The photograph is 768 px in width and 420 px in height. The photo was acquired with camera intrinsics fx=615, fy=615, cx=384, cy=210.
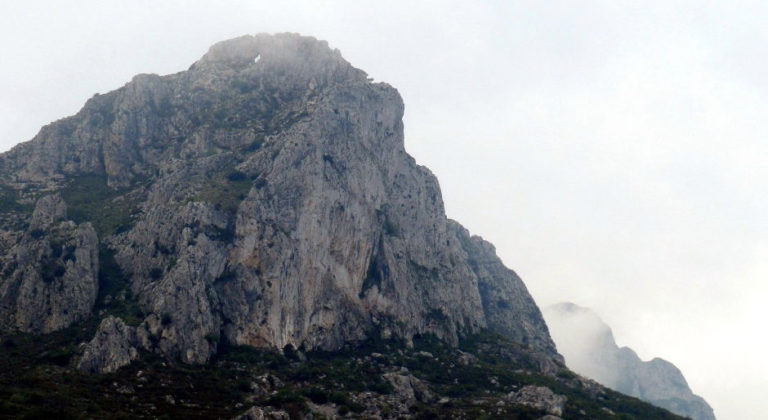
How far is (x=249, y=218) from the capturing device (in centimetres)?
15325

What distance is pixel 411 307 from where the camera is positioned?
173 metres

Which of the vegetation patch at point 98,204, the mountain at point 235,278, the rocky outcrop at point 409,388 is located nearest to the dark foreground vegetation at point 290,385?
the mountain at point 235,278

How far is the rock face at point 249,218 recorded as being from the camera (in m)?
141

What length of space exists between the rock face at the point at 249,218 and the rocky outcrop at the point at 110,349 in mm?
1359

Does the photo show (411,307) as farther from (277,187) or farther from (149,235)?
(149,235)

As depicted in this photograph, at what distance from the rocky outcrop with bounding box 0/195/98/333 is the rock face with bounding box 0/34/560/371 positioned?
1814 millimetres

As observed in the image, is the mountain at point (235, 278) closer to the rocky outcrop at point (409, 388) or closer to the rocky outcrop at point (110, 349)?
the rocky outcrop at point (110, 349)

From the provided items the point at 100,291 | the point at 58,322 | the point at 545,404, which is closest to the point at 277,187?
the point at 100,291

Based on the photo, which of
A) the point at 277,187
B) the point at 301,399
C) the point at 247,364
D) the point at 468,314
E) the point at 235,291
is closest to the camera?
the point at 301,399

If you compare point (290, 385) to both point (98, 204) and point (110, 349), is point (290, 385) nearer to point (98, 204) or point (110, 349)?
point (110, 349)

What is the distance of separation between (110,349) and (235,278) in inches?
1389

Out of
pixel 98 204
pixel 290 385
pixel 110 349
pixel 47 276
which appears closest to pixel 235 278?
pixel 290 385

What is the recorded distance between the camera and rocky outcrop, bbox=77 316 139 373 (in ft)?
368

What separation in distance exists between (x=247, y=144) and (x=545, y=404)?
111 metres
